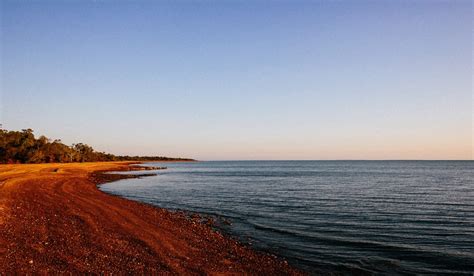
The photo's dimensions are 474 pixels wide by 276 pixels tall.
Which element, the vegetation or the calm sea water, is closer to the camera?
the calm sea water

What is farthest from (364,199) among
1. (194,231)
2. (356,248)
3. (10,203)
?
(10,203)

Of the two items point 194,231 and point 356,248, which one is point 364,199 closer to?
point 356,248

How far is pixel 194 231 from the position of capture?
75.6ft

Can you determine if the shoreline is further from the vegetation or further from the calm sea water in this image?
the vegetation

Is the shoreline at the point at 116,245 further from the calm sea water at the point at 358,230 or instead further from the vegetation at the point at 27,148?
the vegetation at the point at 27,148

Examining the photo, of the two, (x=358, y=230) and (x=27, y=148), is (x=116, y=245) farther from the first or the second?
(x=27, y=148)

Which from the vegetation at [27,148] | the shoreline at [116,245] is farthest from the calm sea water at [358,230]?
the vegetation at [27,148]

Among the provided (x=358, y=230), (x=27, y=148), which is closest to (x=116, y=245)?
(x=358, y=230)

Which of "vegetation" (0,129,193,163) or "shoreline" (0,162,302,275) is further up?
"vegetation" (0,129,193,163)

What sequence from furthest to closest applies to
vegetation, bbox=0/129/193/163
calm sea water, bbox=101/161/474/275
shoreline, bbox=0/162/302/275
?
vegetation, bbox=0/129/193/163, calm sea water, bbox=101/161/474/275, shoreline, bbox=0/162/302/275

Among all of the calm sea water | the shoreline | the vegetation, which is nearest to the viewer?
the shoreline

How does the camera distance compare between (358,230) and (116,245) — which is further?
(358,230)

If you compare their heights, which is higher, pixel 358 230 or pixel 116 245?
pixel 116 245

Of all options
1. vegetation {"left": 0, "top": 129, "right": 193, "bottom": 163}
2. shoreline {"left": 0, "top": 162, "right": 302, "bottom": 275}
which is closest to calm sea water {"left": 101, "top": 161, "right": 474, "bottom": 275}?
shoreline {"left": 0, "top": 162, "right": 302, "bottom": 275}
